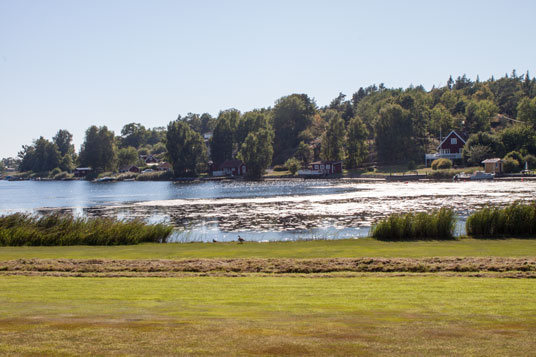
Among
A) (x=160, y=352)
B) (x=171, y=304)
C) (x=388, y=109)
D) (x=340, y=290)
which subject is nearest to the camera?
(x=160, y=352)

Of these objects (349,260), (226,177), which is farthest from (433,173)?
(349,260)

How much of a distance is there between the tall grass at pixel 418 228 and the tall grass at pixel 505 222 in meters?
1.30

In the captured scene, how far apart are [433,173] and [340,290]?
106 metres

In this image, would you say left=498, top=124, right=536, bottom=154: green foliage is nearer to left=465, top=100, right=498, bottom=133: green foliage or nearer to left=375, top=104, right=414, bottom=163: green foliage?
left=465, top=100, right=498, bottom=133: green foliage

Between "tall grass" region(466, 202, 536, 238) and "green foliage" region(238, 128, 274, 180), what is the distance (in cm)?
11672

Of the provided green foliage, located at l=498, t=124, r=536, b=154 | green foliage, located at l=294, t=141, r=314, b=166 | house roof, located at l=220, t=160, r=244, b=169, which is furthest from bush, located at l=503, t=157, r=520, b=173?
house roof, located at l=220, t=160, r=244, b=169

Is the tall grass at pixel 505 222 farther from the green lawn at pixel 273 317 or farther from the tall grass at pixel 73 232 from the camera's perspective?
the tall grass at pixel 73 232

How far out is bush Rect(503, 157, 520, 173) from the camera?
106 m

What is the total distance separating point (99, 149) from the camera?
189 meters

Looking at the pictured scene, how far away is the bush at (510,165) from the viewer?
106 m

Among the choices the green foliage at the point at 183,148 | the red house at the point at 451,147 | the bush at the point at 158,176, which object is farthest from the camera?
the bush at the point at 158,176

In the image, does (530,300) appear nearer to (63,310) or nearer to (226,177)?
(63,310)

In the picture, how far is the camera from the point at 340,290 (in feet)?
41.9

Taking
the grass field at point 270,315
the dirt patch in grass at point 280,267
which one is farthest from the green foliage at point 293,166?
the grass field at point 270,315
